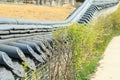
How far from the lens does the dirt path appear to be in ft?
42.8

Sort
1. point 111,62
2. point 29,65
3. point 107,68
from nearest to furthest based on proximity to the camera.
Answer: point 29,65
point 107,68
point 111,62

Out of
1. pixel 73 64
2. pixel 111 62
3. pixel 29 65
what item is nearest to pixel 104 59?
pixel 111 62

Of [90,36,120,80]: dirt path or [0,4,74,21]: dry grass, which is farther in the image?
[0,4,74,21]: dry grass

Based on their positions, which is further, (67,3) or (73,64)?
(67,3)

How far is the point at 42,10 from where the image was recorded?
26.6m

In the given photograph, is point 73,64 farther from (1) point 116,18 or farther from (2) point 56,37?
(1) point 116,18

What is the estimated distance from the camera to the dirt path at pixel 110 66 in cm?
1303

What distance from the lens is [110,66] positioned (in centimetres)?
1498

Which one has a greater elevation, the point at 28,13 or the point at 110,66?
the point at 110,66

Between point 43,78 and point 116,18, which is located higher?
point 43,78

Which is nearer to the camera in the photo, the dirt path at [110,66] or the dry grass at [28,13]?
the dirt path at [110,66]

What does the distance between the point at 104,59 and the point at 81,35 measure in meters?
7.41

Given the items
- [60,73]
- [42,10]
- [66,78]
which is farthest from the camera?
[42,10]

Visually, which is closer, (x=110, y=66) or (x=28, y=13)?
A: (x=110, y=66)
